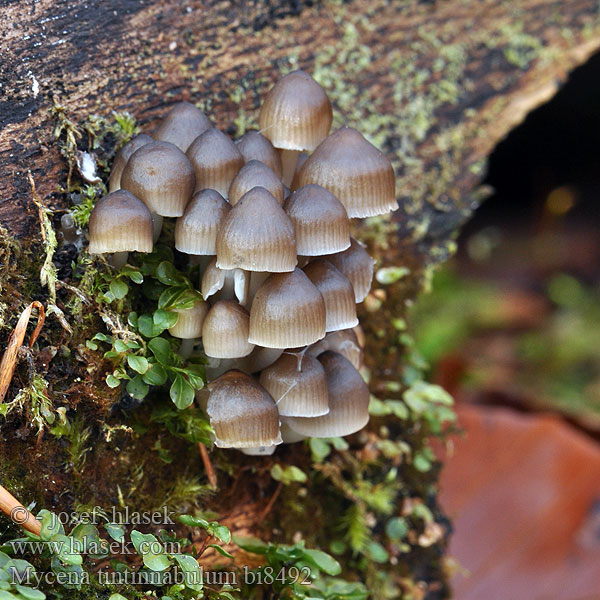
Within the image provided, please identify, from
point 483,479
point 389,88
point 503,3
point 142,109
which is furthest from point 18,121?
point 483,479

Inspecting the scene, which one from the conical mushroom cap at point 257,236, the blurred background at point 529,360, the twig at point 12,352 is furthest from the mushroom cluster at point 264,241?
the blurred background at point 529,360

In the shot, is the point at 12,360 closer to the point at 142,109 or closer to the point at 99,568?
the point at 99,568

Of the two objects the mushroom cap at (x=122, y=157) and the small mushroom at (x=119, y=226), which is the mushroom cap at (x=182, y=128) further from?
the small mushroom at (x=119, y=226)

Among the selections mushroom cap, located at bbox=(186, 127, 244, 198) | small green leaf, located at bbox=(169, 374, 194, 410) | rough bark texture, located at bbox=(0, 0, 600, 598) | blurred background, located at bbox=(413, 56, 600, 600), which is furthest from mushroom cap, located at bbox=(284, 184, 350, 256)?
blurred background, located at bbox=(413, 56, 600, 600)

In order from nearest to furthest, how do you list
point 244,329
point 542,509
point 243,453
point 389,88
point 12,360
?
point 12,360, point 244,329, point 243,453, point 389,88, point 542,509

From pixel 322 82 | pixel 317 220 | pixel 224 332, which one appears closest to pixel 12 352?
pixel 224 332
